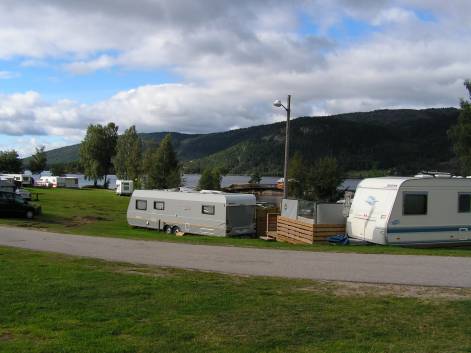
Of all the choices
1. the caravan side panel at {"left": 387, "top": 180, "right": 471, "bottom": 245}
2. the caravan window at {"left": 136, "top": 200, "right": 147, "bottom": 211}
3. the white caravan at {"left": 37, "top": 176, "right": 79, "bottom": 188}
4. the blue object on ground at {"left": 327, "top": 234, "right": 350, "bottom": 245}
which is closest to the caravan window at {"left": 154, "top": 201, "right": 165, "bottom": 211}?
the caravan window at {"left": 136, "top": 200, "right": 147, "bottom": 211}

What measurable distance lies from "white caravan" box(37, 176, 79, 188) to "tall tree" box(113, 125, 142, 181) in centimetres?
728

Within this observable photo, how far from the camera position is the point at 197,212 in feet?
82.8

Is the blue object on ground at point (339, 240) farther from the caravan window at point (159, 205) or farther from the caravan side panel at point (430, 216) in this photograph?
the caravan window at point (159, 205)

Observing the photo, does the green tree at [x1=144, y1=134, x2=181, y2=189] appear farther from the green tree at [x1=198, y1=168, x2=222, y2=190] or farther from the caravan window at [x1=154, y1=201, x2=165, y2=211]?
the caravan window at [x1=154, y1=201, x2=165, y2=211]

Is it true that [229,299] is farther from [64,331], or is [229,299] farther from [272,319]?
[64,331]

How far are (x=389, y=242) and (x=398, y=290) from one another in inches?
345

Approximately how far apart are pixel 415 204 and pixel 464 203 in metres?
2.09

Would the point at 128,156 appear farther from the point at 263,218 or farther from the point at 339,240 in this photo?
the point at 339,240

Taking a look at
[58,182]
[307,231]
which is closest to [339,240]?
[307,231]

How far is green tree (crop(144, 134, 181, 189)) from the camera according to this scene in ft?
218

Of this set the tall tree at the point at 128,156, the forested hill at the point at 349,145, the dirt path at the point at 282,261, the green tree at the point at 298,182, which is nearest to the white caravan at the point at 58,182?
the tall tree at the point at 128,156

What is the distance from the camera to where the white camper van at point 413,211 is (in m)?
17.2

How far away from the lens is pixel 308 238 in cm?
1873

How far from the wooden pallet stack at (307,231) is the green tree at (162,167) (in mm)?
44924
